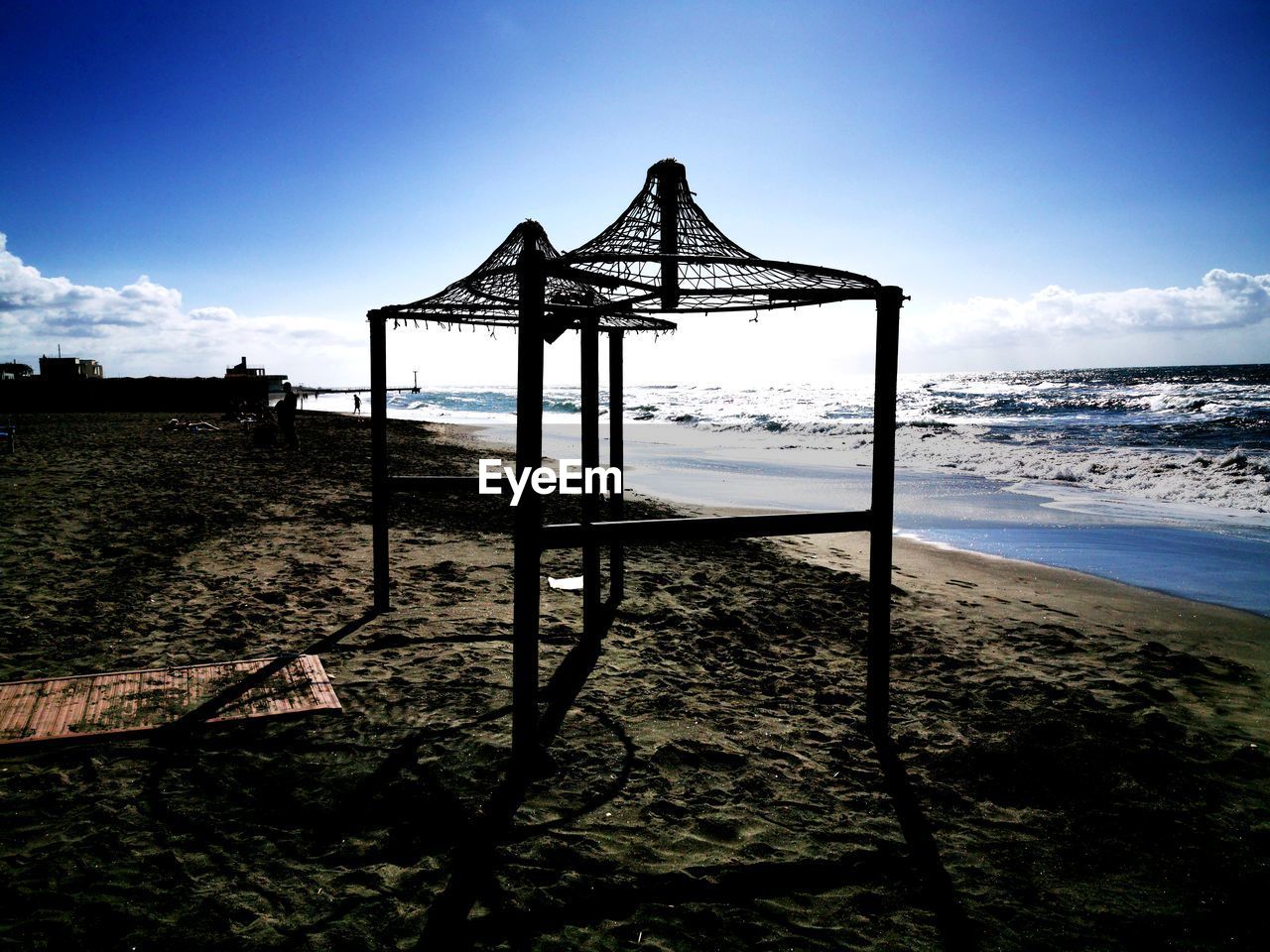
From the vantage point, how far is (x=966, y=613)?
726 centimetres

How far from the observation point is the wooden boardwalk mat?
166 inches

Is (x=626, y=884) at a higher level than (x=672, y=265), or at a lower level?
lower

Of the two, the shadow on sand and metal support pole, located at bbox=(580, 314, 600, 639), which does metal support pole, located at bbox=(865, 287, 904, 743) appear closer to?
the shadow on sand

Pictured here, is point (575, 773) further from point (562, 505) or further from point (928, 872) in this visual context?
point (562, 505)

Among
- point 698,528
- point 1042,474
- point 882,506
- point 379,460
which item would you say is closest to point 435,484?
point 379,460

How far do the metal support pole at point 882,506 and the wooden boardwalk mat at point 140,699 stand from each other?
344 cm

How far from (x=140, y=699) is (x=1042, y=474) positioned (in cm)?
2185

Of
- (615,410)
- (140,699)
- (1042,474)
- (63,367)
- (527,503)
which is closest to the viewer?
(527,503)

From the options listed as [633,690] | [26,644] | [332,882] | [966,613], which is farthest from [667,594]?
[26,644]

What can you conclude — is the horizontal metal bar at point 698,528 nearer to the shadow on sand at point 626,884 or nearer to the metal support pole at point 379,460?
the shadow on sand at point 626,884

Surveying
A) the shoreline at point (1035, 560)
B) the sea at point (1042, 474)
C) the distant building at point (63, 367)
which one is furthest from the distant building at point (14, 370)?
the shoreline at point (1035, 560)

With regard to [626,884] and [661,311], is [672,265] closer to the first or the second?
[661,311]

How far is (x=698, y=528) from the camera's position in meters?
4.29

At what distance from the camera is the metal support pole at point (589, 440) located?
5.49 meters
